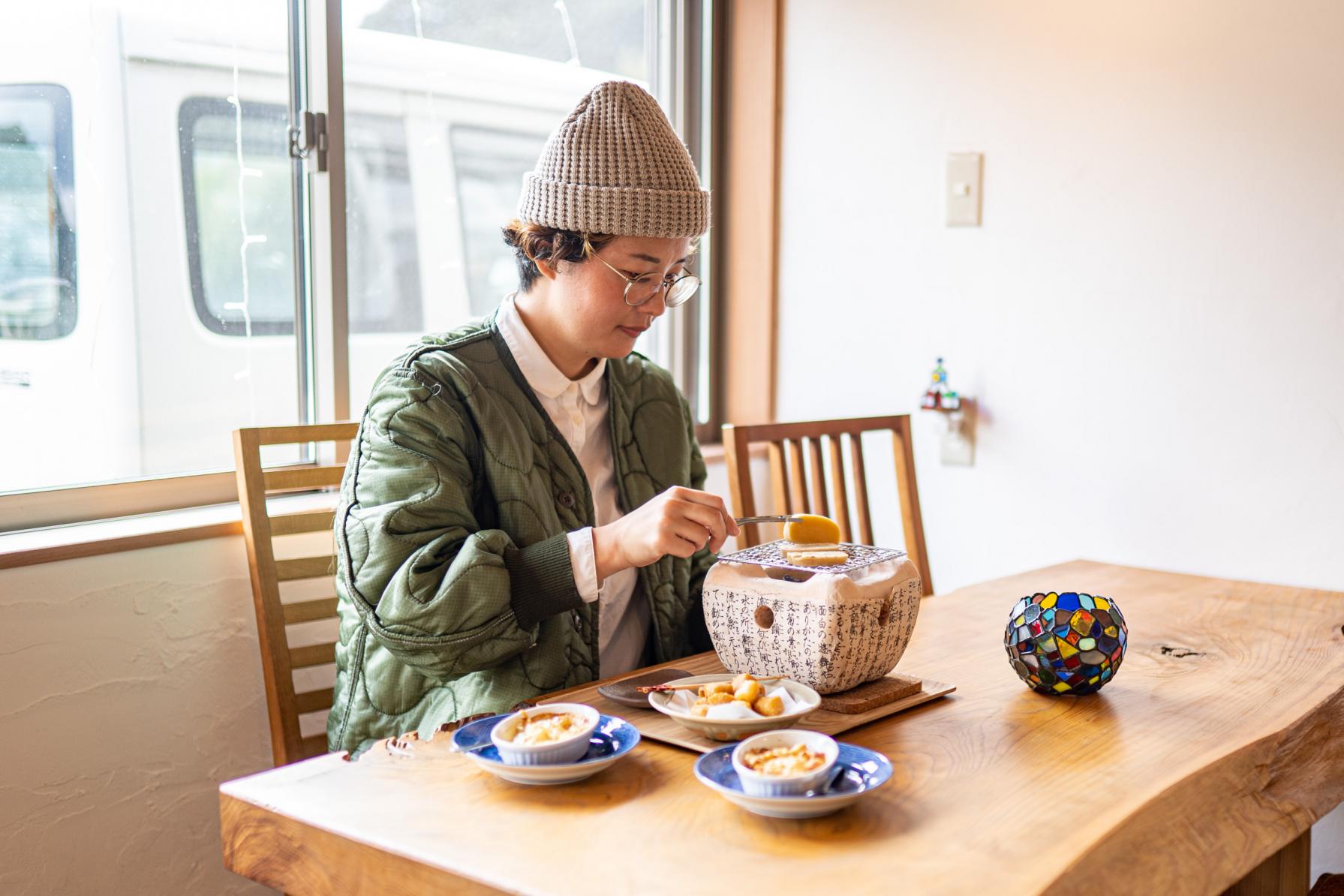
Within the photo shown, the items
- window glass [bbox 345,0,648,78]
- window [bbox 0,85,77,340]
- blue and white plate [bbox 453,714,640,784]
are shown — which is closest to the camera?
blue and white plate [bbox 453,714,640,784]

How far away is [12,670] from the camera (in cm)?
154

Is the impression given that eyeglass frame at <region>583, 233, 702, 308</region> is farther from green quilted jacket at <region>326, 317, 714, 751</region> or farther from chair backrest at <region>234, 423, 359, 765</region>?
chair backrest at <region>234, 423, 359, 765</region>

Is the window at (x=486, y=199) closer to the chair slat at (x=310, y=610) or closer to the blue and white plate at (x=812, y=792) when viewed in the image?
the chair slat at (x=310, y=610)

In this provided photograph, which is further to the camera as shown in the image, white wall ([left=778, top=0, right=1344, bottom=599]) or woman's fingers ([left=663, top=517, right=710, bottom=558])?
white wall ([left=778, top=0, right=1344, bottom=599])

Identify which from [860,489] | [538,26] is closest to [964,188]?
[860,489]

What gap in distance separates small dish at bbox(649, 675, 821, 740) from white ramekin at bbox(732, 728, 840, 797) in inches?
1.5

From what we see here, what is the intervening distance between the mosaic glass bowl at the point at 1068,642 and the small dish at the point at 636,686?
14.4 inches

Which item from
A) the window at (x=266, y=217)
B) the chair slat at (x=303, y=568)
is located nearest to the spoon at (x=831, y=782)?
the chair slat at (x=303, y=568)

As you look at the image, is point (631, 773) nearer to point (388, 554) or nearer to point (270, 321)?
point (388, 554)

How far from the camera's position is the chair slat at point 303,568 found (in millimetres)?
1730

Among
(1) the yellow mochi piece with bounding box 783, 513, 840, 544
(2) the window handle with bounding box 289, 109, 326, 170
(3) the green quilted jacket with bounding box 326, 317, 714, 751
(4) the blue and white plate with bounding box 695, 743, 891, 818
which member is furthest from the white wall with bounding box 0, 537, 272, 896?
(4) the blue and white plate with bounding box 695, 743, 891, 818

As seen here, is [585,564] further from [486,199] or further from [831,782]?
[486,199]

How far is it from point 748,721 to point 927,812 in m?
0.18

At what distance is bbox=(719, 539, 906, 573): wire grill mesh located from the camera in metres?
1.21
